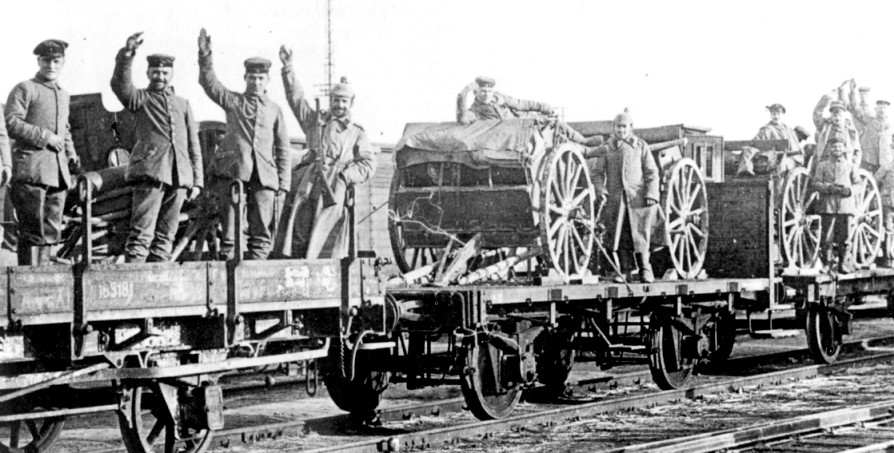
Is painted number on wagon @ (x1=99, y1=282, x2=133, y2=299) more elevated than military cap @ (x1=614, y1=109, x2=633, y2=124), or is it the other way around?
military cap @ (x1=614, y1=109, x2=633, y2=124)

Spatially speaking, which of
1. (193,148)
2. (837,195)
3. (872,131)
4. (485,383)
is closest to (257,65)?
(193,148)

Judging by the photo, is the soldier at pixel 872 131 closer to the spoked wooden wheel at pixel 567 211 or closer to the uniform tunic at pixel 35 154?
the spoked wooden wheel at pixel 567 211

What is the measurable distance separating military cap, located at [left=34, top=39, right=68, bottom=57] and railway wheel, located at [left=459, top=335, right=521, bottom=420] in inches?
160

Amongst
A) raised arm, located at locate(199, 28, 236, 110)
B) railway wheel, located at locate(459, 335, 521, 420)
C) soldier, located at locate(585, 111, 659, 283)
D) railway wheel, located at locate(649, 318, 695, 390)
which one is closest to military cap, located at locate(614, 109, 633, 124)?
soldier, located at locate(585, 111, 659, 283)

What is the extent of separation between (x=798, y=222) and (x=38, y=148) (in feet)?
37.0

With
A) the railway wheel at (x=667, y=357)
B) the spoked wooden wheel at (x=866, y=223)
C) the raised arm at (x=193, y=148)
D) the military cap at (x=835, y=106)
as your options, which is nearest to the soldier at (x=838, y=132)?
the military cap at (x=835, y=106)

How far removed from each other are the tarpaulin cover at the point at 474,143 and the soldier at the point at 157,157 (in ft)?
13.6

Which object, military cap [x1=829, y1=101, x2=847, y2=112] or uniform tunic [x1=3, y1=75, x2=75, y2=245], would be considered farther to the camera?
military cap [x1=829, y1=101, x2=847, y2=112]

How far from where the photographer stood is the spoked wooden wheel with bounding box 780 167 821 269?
55.2 ft

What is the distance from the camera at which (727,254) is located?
15859 mm

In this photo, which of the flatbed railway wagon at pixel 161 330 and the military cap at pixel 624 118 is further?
the military cap at pixel 624 118

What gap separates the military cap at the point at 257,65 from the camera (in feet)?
32.8

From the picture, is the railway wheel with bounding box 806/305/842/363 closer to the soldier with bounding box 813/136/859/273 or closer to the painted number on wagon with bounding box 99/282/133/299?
the soldier with bounding box 813/136/859/273

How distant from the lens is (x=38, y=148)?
28.4 ft
